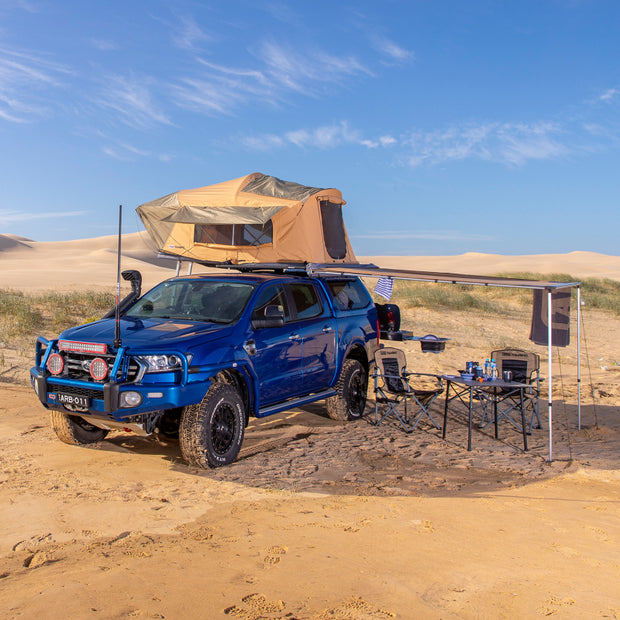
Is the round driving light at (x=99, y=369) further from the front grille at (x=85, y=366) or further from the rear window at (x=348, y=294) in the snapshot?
the rear window at (x=348, y=294)

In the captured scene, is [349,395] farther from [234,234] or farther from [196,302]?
[234,234]

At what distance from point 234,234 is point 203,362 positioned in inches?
157

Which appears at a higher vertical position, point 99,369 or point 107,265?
point 107,265

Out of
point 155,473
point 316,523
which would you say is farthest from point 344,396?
point 316,523

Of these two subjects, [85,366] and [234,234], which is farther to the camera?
[234,234]

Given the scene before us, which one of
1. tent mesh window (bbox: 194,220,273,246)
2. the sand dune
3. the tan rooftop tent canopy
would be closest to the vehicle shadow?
the tan rooftop tent canopy

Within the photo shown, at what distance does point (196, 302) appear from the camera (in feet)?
24.7

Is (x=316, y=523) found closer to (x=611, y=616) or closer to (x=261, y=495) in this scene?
(x=261, y=495)

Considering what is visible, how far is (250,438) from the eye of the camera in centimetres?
795

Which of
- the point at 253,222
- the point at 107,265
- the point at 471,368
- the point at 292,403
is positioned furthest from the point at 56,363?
the point at 107,265

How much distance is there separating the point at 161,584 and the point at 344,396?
5.24 m

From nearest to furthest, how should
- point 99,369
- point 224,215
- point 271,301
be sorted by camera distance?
point 99,369 → point 271,301 → point 224,215

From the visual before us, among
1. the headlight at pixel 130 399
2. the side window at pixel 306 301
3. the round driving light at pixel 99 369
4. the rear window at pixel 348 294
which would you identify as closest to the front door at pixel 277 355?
the side window at pixel 306 301

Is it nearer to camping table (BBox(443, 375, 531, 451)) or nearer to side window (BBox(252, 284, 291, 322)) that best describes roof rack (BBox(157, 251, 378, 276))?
side window (BBox(252, 284, 291, 322))
